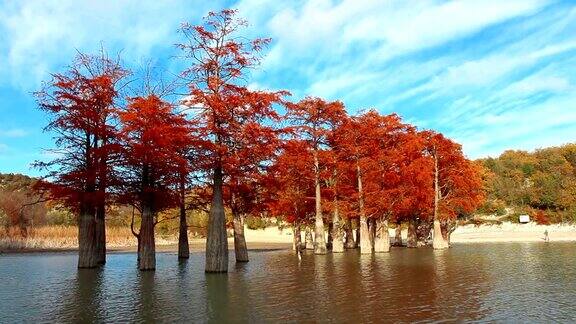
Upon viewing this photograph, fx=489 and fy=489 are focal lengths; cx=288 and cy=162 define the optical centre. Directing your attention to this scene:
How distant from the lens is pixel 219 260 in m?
27.8

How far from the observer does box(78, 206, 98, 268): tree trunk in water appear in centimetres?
3180

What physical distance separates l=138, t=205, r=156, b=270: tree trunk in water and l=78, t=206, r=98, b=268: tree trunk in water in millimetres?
4330

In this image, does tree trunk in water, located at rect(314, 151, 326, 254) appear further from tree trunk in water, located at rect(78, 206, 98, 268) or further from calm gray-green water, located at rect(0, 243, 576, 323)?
tree trunk in water, located at rect(78, 206, 98, 268)

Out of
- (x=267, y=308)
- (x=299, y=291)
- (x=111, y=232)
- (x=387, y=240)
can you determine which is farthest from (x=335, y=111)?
(x=111, y=232)

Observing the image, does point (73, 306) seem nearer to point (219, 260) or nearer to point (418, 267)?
point (219, 260)

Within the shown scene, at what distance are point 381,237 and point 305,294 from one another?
29060mm

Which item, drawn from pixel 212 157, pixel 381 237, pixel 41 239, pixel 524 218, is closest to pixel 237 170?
pixel 212 157

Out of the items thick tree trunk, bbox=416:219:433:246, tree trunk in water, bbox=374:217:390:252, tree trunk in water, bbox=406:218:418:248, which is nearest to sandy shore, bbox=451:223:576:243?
thick tree trunk, bbox=416:219:433:246

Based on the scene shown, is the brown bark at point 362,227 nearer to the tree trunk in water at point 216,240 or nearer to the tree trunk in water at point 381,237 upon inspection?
the tree trunk in water at point 381,237

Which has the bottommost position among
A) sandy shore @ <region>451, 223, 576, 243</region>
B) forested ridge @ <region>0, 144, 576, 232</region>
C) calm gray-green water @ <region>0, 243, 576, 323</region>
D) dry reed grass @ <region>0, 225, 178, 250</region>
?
calm gray-green water @ <region>0, 243, 576, 323</region>

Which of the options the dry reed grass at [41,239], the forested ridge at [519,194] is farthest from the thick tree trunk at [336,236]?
the dry reed grass at [41,239]

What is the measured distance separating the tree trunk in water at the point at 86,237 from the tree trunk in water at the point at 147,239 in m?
4.33

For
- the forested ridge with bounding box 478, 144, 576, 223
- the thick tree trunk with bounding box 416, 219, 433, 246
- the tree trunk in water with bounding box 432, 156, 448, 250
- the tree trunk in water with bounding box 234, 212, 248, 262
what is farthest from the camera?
the forested ridge with bounding box 478, 144, 576, 223

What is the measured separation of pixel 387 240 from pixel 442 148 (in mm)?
12650
